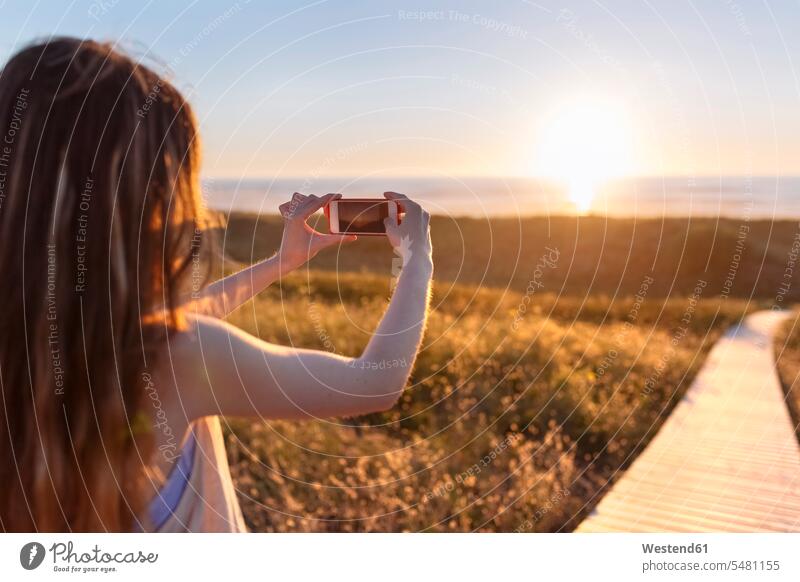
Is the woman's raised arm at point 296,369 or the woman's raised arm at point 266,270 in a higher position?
the woman's raised arm at point 266,270

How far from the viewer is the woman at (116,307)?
1343 mm

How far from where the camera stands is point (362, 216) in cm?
A: 201

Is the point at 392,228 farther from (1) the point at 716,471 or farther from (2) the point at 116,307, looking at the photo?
(1) the point at 716,471

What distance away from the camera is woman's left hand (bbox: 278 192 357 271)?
74.9 inches

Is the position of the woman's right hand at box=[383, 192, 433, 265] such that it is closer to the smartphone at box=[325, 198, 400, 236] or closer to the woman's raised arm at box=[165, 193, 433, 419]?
the woman's raised arm at box=[165, 193, 433, 419]

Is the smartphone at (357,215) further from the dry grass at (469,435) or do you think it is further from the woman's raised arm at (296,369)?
the dry grass at (469,435)

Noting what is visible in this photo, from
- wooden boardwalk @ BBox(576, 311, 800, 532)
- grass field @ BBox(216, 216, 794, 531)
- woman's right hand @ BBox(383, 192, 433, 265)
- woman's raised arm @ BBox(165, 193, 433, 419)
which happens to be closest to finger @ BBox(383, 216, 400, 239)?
woman's right hand @ BBox(383, 192, 433, 265)

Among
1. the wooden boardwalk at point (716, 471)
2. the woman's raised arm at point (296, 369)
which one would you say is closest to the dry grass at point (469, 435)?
the wooden boardwalk at point (716, 471)

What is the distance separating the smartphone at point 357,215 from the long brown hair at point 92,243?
59cm

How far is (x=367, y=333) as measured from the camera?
6.29 metres

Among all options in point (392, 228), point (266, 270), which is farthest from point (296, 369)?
point (266, 270)

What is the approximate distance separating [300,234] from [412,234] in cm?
50

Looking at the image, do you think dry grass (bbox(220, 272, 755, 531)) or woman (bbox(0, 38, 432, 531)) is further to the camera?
dry grass (bbox(220, 272, 755, 531))

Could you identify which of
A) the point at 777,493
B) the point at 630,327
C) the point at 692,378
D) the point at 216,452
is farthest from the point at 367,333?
the point at 216,452
